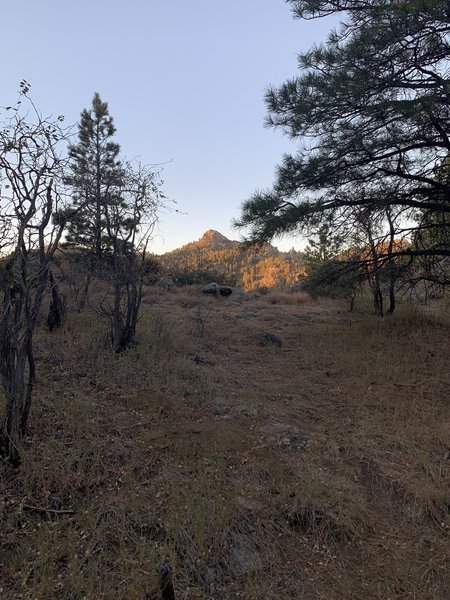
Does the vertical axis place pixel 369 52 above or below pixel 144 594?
above

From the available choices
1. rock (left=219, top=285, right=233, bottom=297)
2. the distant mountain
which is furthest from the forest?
rock (left=219, top=285, right=233, bottom=297)

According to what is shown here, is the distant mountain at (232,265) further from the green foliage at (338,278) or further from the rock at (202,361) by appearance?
the rock at (202,361)

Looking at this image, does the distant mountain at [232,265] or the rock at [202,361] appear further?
the distant mountain at [232,265]

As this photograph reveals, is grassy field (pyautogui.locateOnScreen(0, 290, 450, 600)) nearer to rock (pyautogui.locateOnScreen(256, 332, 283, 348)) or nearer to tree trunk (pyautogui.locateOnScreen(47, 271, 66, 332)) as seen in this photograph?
tree trunk (pyautogui.locateOnScreen(47, 271, 66, 332))

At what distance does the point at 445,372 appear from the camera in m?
5.88

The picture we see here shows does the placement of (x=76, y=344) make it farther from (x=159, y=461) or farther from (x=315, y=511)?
(x=315, y=511)

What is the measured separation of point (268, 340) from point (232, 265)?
72.8ft

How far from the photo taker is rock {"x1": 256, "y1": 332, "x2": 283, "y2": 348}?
25.5 feet

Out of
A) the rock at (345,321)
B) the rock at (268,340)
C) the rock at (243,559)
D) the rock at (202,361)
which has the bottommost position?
the rock at (243,559)

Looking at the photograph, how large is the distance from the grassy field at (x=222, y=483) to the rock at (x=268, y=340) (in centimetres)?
190

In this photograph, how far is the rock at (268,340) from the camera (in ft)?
25.5

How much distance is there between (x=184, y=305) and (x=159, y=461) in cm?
890

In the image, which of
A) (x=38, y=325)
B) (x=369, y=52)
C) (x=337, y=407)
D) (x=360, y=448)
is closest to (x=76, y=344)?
(x=38, y=325)

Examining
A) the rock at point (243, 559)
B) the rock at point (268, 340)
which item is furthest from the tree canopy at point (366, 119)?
the rock at point (243, 559)
